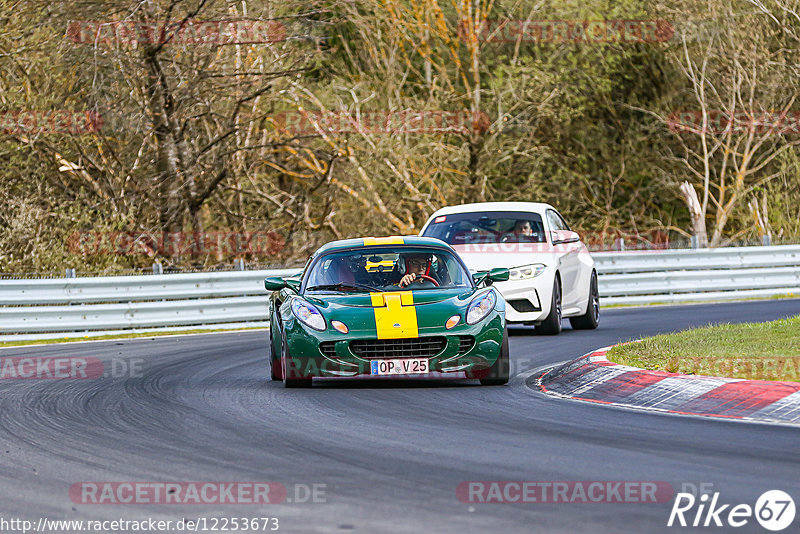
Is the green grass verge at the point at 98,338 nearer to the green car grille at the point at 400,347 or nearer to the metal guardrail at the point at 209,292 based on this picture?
the metal guardrail at the point at 209,292

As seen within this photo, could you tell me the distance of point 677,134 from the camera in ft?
110

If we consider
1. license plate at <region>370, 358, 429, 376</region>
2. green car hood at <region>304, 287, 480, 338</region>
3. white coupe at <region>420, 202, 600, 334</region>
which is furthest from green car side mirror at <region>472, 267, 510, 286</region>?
white coupe at <region>420, 202, 600, 334</region>

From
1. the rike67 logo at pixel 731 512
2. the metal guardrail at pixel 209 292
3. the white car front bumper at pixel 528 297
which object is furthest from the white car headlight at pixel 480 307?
the metal guardrail at pixel 209 292

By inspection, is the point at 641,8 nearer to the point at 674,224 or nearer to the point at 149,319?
the point at 674,224

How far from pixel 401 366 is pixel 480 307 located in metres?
0.89

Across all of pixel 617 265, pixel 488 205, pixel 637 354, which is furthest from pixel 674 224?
pixel 637 354

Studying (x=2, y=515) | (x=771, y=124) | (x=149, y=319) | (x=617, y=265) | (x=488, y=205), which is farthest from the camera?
(x=771, y=124)

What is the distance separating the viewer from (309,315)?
11.1m

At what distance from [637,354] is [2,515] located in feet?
21.5

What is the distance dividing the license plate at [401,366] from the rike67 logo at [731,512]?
481 centimetres

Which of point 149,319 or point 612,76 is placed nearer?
point 149,319

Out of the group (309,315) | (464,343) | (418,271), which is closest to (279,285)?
(309,315)

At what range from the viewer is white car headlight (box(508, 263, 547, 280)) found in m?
16.2

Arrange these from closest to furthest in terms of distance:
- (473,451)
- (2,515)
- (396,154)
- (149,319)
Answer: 1. (2,515)
2. (473,451)
3. (149,319)
4. (396,154)
